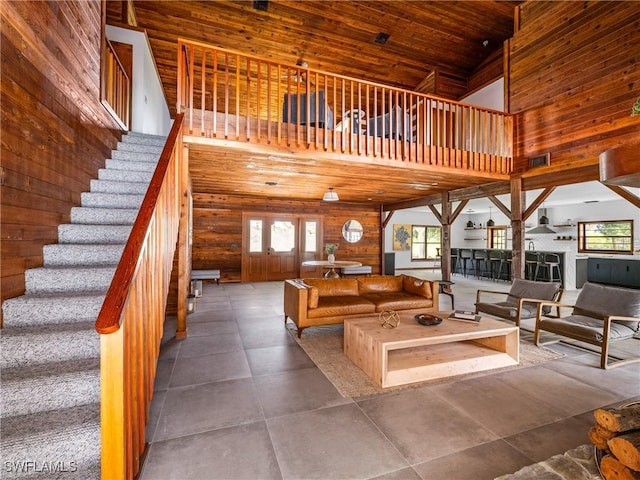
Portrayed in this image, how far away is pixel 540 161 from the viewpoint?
4.88 metres

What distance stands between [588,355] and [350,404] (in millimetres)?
2852

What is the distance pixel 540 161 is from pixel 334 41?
14.4 feet

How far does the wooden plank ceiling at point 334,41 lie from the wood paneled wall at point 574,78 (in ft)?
3.19

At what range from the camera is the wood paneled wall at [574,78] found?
391 centimetres

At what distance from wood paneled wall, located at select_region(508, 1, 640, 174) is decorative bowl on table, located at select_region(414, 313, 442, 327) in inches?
132

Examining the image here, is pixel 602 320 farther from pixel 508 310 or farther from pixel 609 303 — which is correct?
pixel 508 310

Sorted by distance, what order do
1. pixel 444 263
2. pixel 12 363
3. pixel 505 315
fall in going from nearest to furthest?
1. pixel 12 363
2. pixel 505 315
3. pixel 444 263

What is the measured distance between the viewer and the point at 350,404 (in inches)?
89.8

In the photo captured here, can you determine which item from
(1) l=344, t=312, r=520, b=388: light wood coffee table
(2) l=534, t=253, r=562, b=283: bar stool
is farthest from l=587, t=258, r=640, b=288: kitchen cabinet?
(1) l=344, t=312, r=520, b=388: light wood coffee table

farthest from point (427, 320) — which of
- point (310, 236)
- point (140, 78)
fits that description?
point (310, 236)

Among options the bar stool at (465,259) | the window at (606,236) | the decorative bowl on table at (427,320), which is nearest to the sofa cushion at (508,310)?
the decorative bowl on table at (427,320)

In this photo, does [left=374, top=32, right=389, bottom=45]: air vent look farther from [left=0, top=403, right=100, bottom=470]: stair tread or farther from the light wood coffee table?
[left=0, top=403, right=100, bottom=470]: stair tread

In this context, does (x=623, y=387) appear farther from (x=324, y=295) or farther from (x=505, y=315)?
(x=324, y=295)

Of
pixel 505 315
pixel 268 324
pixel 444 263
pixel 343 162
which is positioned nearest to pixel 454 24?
Answer: pixel 343 162
